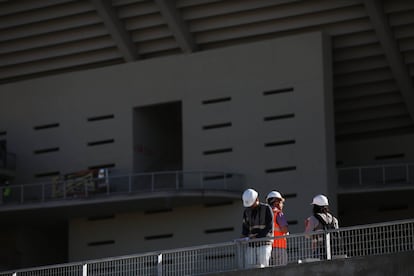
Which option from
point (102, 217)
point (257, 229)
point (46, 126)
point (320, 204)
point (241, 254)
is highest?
point (46, 126)

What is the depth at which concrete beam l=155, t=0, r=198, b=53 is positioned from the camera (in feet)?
102

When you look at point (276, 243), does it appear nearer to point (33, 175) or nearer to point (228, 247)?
point (228, 247)

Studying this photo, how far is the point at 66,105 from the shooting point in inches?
1321

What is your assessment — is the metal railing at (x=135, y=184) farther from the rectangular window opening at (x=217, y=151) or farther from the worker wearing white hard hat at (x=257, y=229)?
the worker wearing white hard hat at (x=257, y=229)

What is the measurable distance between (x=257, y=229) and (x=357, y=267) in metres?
1.70

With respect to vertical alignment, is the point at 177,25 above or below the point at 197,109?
above

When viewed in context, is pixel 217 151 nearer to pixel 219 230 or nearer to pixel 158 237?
pixel 219 230

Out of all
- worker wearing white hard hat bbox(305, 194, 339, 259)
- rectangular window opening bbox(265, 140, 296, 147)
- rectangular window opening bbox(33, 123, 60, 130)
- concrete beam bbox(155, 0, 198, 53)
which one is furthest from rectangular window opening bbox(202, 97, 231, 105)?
worker wearing white hard hat bbox(305, 194, 339, 259)

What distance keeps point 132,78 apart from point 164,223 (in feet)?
15.1

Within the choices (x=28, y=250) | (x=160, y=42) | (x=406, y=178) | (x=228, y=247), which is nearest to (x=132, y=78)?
(x=160, y=42)

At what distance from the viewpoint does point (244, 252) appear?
15.8m

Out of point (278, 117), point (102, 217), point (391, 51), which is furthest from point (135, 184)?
point (391, 51)

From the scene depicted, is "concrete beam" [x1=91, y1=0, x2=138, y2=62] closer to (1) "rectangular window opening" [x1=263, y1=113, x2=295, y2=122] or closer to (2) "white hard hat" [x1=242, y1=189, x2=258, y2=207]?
(1) "rectangular window opening" [x1=263, y1=113, x2=295, y2=122]

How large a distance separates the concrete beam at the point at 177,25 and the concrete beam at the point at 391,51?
553 cm
